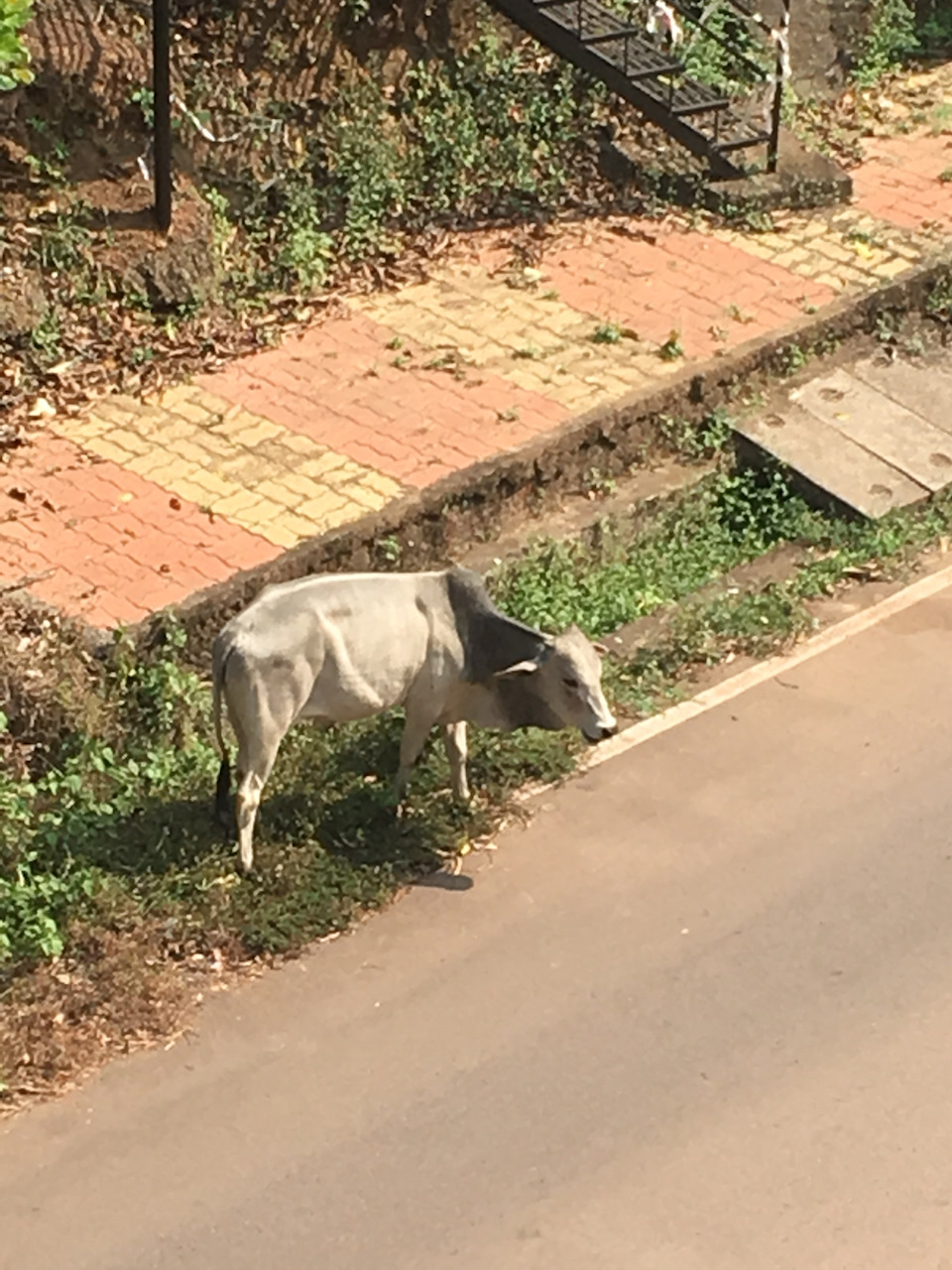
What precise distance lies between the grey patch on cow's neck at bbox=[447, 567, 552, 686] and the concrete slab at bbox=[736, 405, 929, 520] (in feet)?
10.7

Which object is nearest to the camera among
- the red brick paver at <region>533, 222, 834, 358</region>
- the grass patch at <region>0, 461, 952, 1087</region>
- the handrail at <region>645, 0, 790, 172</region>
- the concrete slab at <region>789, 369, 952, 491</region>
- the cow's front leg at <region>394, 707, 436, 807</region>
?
the grass patch at <region>0, 461, 952, 1087</region>

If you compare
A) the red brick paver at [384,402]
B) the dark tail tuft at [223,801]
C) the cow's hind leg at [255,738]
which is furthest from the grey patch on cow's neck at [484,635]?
the red brick paver at [384,402]

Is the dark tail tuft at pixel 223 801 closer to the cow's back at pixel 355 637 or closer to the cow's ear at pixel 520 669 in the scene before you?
the cow's back at pixel 355 637

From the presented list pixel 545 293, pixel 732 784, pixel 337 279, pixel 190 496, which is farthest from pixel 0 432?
pixel 732 784

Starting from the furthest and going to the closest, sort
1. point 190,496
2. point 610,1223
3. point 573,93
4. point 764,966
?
point 573,93, point 190,496, point 764,966, point 610,1223

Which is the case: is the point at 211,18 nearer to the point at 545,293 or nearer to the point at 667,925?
the point at 545,293

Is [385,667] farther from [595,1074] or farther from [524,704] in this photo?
[595,1074]

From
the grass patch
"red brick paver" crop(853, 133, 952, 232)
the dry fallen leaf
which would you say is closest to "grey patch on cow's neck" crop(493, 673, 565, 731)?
the grass patch

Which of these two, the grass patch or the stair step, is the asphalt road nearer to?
the grass patch

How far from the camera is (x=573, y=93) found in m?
13.1

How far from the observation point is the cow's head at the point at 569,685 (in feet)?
24.0

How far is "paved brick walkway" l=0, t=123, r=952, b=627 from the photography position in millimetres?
9273

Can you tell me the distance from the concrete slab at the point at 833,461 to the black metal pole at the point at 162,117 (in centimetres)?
346

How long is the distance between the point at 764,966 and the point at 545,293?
5.36m
